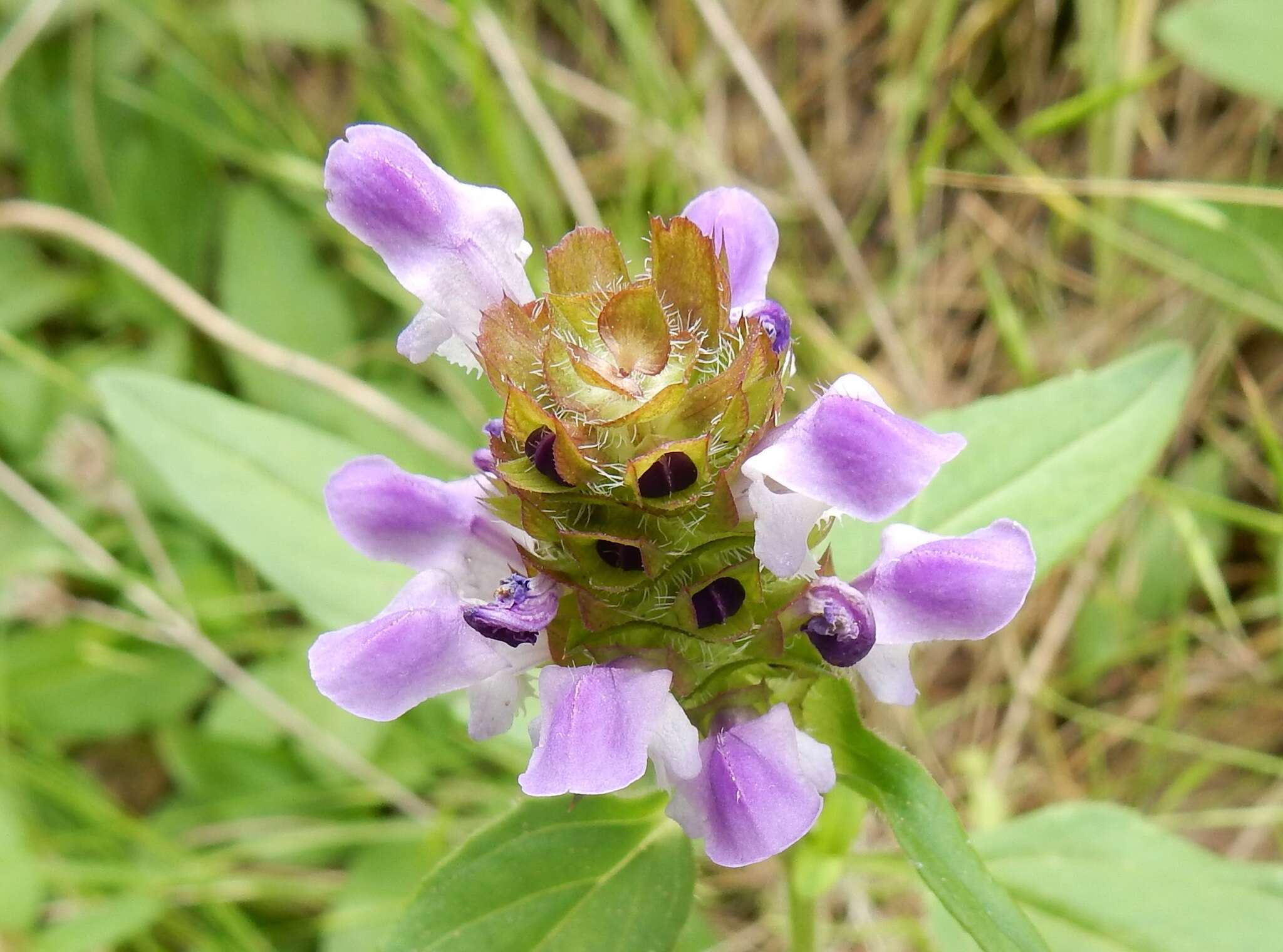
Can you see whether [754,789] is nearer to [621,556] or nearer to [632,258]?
[621,556]

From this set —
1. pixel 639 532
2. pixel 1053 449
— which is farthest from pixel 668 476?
pixel 1053 449

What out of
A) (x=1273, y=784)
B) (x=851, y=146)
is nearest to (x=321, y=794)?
(x=1273, y=784)

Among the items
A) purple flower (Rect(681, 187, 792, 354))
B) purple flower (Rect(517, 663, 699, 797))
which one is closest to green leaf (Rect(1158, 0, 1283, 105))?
purple flower (Rect(681, 187, 792, 354))

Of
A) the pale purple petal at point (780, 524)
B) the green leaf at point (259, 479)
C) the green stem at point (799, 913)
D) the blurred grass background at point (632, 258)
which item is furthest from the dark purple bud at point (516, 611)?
the blurred grass background at point (632, 258)

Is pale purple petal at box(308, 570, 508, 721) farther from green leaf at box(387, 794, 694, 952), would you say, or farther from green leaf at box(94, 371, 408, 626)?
green leaf at box(94, 371, 408, 626)

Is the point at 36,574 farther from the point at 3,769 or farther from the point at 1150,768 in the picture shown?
the point at 1150,768

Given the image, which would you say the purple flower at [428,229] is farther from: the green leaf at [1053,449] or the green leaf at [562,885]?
the green leaf at [1053,449]
